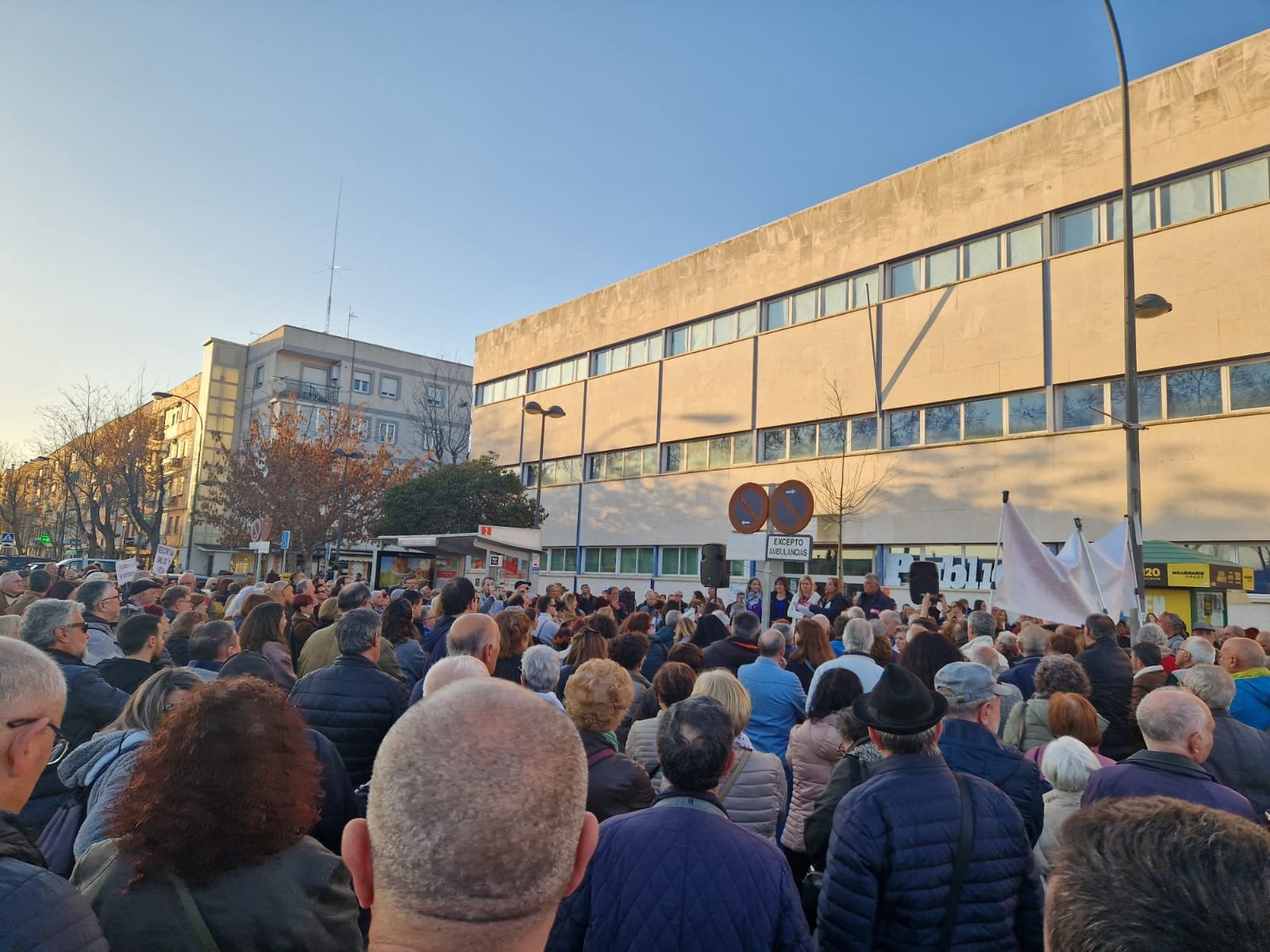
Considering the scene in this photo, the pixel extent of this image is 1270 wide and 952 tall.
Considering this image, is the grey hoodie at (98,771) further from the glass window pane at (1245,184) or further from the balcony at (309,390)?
the balcony at (309,390)

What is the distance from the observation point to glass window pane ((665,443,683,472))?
34906mm

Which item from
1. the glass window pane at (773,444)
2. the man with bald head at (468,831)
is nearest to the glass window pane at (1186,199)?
the glass window pane at (773,444)

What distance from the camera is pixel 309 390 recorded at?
63.6m

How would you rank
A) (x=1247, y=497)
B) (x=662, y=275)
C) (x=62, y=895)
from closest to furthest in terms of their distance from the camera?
1. (x=62, y=895)
2. (x=1247, y=497)
3. (x=662, y=275)

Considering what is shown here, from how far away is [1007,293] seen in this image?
24.0 metres

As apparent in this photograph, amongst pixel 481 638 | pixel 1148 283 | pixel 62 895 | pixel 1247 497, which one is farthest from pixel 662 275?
pixel 62 895

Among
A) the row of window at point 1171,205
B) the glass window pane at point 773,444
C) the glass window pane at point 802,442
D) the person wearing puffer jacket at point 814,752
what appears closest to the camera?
the person wearing puffer jacket at point 814,752

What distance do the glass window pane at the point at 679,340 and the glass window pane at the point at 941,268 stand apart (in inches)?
442

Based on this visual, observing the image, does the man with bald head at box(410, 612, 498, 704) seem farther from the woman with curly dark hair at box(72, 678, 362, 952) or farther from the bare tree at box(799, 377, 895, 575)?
the bare tree at box(799, 377, 895, 575)

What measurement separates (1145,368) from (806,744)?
20.1 meters

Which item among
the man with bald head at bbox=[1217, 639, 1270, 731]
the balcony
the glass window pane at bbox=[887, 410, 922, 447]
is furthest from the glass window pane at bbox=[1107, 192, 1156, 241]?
the balcony

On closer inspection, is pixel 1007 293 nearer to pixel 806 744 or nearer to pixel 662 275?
pixel 662 275

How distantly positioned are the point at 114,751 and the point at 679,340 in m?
33.7

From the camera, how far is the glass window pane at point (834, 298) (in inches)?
1141
